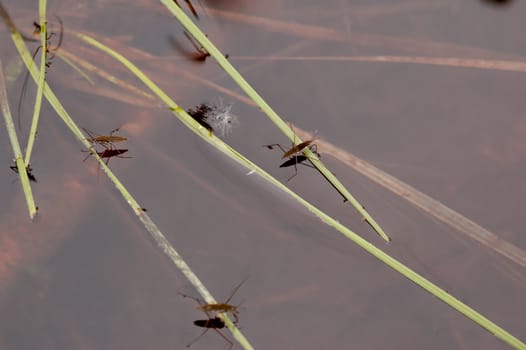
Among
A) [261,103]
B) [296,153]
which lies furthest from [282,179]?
[261,103]

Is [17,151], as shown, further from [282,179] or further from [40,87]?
[282,179]

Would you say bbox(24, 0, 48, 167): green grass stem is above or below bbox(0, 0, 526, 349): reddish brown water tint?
above

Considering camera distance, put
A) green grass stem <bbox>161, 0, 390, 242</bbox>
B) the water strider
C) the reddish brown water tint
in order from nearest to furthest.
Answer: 1. green grass stem <bbox>161, 0, 390, 242</bbox>
2. the reddish brown water tint
3. the water strider

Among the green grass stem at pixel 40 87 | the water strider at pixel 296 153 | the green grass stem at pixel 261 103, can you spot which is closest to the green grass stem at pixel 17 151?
the green grass stem at pixel 40 87

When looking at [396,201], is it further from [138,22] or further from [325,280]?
[138,22]

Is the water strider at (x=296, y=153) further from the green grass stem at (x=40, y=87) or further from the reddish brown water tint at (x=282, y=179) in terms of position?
the green grass stem at (x=40, y=87)

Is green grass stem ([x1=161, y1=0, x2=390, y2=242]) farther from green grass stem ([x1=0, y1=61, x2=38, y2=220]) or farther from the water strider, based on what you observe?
green grass stem ([x1=0, y1=61, x2=38, y2=220])

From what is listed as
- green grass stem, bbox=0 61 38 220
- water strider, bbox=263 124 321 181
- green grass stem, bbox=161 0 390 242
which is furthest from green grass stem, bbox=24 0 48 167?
water strider, bbox=263 124 321 181

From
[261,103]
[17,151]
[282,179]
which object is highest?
[17,151]
